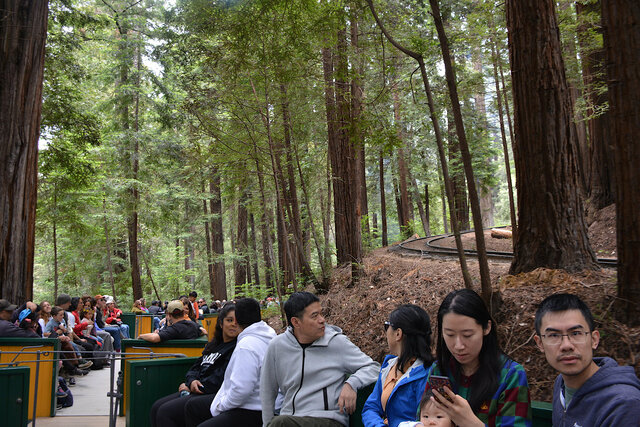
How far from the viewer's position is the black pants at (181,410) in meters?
5.25

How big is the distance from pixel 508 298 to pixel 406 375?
3063mm

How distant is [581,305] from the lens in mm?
2475

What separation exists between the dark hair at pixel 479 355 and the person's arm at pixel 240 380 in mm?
2283

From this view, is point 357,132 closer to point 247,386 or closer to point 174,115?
point 247,386

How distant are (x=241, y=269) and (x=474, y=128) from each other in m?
14.5

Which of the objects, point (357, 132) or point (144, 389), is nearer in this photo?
point (144, 389)

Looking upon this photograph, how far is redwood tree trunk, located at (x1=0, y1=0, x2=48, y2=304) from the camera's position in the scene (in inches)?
458

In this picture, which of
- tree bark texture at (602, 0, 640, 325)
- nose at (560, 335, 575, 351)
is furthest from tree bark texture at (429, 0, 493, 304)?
nose at (560, 335, 575, 351)

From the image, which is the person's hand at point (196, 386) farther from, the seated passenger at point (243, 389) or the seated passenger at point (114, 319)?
the seated passenger at point (114, 319)

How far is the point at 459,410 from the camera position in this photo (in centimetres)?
246

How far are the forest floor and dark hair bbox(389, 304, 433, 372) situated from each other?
172 cm

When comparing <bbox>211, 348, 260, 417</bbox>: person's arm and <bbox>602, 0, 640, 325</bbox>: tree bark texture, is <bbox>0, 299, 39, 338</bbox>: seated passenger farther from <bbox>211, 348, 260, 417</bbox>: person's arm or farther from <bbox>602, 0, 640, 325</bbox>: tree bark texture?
<bbox>602, 0, 640, 325</bbox>: tree bark texture

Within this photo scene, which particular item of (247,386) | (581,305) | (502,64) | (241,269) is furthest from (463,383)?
(241,269)

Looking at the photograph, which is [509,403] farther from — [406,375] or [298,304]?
[298,304]
